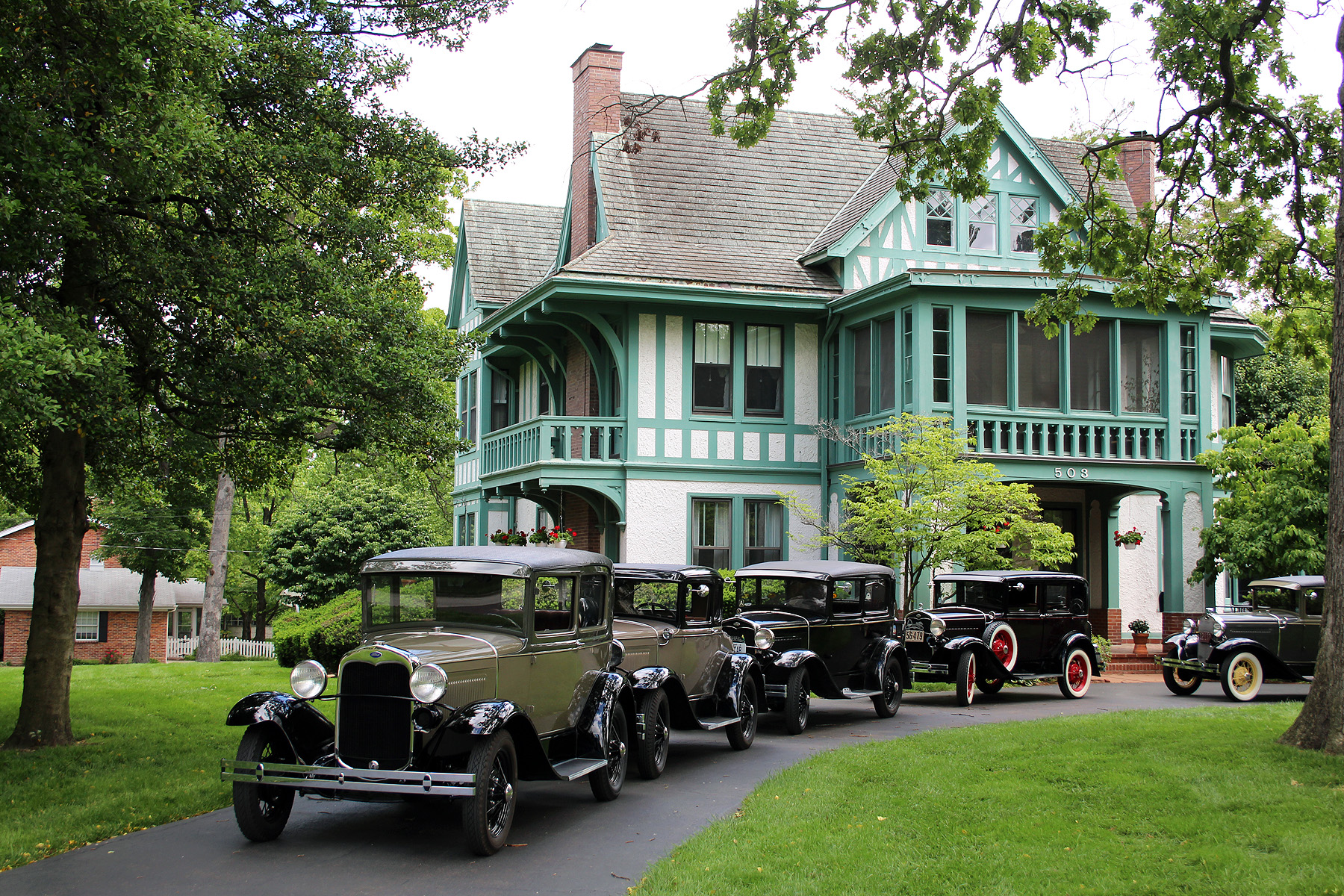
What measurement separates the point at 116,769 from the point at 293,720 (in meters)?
Result: 3.39

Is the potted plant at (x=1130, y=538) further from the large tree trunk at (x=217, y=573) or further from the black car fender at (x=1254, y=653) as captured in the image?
the large tree trunk at (x=217, y=573)

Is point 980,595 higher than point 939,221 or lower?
lower

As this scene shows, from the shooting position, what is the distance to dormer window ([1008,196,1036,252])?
23.2 metres

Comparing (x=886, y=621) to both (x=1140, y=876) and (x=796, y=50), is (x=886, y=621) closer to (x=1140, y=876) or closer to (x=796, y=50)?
(x=796, y=50)

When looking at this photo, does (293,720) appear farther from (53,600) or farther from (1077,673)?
(1077,673)

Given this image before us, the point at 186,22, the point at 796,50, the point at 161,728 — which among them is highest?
the point at 796,50

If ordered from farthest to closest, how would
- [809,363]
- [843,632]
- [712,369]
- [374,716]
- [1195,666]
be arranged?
[809,363] → [712,369] → [1195,666] → [843,632] → [374,716]

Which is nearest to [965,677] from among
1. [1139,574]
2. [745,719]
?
[745,719]

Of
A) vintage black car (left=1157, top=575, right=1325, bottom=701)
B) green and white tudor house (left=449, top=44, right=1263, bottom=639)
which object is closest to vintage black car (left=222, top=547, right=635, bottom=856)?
vintage black car (left=1157, top=575, right=1325, bottom=701)

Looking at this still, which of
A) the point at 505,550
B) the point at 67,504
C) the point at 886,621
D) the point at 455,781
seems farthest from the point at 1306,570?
the point at 67,504

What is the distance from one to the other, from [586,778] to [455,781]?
313 centimetres

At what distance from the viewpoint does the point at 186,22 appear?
29.8ft

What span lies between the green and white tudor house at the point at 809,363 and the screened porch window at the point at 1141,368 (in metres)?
0.04

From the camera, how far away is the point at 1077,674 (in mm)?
16984
